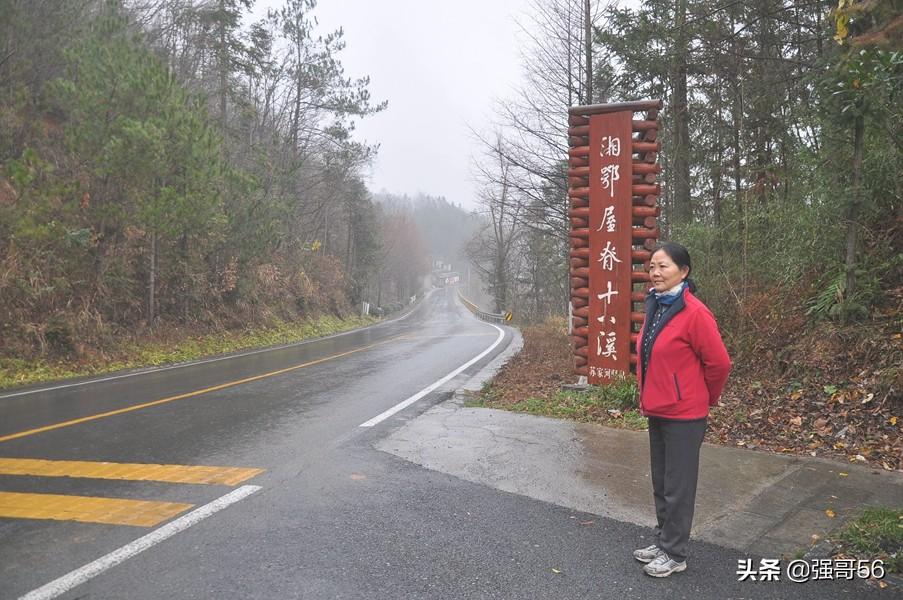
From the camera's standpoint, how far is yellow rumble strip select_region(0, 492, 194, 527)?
4.02 meters

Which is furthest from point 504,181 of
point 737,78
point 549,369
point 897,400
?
point 897,400

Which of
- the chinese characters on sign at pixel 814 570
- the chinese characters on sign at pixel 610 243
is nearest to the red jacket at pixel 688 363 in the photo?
the chinese characters on sign at pixel 814 570

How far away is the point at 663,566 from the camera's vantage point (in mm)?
3271

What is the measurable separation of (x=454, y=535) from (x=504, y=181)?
14.1 meters

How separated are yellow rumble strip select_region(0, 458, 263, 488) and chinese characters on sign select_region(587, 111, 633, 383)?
16.1ft

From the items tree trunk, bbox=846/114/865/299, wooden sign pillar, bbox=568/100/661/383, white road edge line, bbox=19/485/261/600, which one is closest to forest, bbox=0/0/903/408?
tree trunk, bbox=846/114/865/299

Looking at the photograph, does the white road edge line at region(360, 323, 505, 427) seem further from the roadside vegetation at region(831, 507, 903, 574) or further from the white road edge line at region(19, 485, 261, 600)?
the roadside vegetation at region(831, 507, 903, 574)

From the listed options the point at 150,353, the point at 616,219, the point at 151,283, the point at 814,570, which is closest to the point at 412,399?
the point at 616,219

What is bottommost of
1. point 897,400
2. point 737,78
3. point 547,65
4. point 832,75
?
point 897,400

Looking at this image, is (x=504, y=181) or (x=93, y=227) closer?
(x=93, y=227)

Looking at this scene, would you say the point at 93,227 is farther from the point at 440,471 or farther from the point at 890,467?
the point at 890,467

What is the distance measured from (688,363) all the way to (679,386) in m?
0.15

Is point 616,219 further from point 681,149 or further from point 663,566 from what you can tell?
point 681,149

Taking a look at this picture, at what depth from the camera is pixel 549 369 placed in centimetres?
1059
